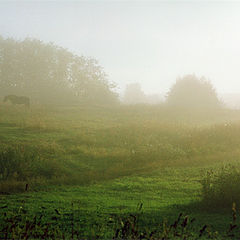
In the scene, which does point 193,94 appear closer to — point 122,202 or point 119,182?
point 119,182

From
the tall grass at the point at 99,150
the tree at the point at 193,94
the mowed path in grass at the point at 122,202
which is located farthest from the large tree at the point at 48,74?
the mowed path in grass at the point at 122,202

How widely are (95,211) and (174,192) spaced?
3.72m

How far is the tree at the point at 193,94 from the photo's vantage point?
57.7 meters

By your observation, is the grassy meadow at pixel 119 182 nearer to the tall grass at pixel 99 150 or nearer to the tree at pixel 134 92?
the tall grass at pixel 99 150

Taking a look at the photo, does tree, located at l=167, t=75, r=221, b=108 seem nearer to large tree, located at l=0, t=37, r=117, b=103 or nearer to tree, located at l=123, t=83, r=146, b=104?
large tree, located at l=0, t=37, r=117, b=103

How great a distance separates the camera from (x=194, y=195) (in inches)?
439

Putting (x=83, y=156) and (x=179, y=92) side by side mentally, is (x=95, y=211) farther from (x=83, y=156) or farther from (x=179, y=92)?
(x=179, y=92)

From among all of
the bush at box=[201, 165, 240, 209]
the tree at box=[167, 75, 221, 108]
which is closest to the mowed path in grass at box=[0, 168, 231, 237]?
the bush at box=[201, 165, 240, 209]

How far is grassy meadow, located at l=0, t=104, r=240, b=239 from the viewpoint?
7305 millimetres

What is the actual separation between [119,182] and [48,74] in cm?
5643

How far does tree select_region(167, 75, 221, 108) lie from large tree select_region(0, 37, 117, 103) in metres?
11.7

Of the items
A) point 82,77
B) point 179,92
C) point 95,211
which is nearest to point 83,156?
point 95,211

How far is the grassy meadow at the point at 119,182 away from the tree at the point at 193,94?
97.1 ft

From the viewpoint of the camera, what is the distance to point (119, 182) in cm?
1366
